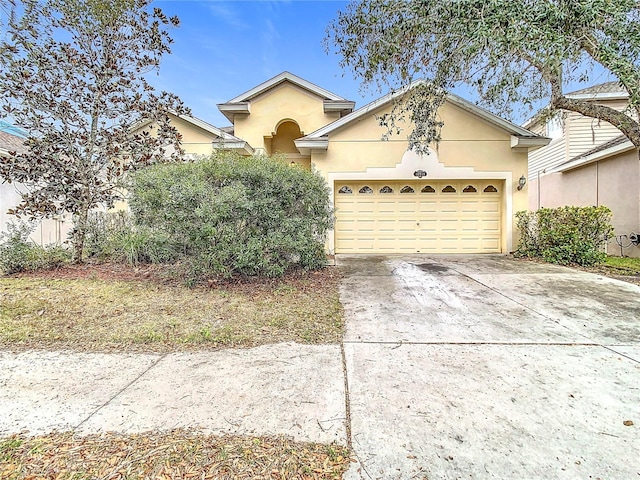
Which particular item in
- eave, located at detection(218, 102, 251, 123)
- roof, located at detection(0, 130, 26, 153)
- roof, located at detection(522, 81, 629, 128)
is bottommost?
roof, located at detection(0, 130, 26, 153)

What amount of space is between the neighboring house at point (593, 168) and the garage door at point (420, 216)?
3401 mm

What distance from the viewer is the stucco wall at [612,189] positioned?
10961mm

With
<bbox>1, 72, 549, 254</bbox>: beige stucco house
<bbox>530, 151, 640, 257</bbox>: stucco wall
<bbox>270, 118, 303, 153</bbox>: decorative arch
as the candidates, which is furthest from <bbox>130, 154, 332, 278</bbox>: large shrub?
<bbox>530, 151, 640, 257</bbox>: stucco wall

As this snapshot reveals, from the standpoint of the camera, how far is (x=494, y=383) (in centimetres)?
309

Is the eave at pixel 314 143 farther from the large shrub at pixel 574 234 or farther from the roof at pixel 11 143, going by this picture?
the roof at pixel 11 143

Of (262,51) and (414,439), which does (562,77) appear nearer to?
(414,439)

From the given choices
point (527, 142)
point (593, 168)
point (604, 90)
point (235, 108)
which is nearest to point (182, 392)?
point (527, 142)

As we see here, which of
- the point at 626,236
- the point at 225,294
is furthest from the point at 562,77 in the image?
the point at 225,294

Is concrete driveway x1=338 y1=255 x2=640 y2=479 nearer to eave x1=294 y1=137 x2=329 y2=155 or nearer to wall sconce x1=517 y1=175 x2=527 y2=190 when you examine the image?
wall sconce x1=517 y1=175 x2=527 y2=190

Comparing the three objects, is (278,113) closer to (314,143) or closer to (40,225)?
(314,143)

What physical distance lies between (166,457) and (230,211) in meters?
4.63

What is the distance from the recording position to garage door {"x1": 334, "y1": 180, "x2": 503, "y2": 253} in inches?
444

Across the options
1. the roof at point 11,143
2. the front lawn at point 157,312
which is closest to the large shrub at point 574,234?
the front lawn at point 157,312

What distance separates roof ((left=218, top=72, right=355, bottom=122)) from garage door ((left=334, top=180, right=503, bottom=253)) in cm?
415
